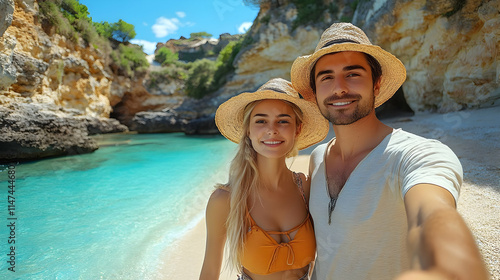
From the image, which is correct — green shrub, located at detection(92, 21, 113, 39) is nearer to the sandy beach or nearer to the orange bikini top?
the sandy beach

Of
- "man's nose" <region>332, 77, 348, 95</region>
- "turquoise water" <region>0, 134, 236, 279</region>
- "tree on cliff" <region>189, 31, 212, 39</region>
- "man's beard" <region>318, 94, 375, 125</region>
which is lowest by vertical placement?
"turquoise water" <region>0, 134, 236, 279</region>

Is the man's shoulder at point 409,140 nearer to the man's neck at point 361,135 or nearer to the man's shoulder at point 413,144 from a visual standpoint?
the man's shoulder at point 413,144

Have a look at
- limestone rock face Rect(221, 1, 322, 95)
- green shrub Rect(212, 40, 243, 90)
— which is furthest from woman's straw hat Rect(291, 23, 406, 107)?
green shrub Rect(212, 40, 243, 90)

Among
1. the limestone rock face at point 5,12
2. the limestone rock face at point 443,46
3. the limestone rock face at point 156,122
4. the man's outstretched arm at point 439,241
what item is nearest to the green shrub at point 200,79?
the limestone rock face at point 156,122

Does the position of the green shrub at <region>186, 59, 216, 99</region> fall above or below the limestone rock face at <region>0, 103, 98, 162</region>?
above

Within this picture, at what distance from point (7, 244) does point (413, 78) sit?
14.0 meters

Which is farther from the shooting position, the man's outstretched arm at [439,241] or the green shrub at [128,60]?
the green shrub at [128,60]

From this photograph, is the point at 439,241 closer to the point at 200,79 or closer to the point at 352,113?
the point at 352,113

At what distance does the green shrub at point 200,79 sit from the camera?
23.8m

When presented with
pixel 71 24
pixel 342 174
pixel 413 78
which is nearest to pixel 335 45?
pixel 342 174

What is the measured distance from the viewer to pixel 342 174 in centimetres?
142

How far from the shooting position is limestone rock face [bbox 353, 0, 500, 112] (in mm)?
7555

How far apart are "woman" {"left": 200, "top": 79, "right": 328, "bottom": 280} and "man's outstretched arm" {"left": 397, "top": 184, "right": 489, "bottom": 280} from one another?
0.90m

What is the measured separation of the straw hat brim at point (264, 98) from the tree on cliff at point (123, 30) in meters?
30.3
